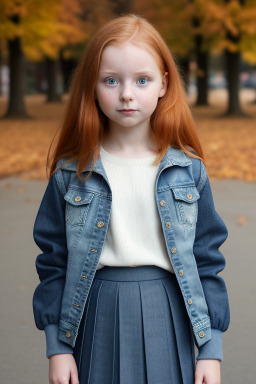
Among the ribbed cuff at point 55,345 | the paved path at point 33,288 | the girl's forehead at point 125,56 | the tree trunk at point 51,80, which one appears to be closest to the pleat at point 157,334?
the ribbed cuff at point 55,345

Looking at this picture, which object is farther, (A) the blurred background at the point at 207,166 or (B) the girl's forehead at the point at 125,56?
(A) the blurred background at the point at 207,166

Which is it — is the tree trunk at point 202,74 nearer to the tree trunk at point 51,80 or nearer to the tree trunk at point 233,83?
the tree trunk at point 233,83

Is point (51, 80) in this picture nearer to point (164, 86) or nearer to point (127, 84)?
point (164, 86)

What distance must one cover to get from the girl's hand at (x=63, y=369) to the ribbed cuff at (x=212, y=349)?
388 mm

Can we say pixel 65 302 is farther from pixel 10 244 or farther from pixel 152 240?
pixel 10 244

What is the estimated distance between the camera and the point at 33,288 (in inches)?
179

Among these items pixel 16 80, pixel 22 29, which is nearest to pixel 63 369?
pixel 22 29

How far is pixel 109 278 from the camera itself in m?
2.02

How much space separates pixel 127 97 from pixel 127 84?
39mm

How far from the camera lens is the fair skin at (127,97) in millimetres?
1942

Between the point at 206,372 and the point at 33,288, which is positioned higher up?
the point at 206,372

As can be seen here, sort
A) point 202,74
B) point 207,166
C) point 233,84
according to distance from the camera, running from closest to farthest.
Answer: point 207,166, point 233,84, point 202,74

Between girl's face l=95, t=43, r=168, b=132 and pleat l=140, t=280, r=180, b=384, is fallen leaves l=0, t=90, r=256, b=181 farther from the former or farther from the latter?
pleat l=140, t=280, r=180, b=384

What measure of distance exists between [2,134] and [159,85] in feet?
45.2
